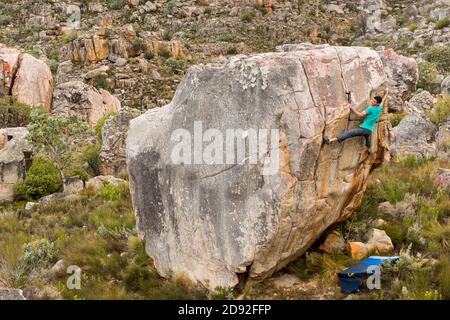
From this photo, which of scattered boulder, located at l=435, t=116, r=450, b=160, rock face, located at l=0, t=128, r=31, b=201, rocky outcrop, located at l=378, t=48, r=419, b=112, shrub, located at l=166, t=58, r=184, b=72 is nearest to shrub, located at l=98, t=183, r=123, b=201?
rock face, located at l=0, t=128, r=31, b=201

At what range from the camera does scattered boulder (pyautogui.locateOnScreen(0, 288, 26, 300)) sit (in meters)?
5.89

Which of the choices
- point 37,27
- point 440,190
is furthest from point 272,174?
point 37,27

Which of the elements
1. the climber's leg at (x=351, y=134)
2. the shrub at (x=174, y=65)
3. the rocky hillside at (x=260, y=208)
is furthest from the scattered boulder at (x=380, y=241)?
the shrub at (x=174, y=65)

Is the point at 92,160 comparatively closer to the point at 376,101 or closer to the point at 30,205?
the point at 30,205

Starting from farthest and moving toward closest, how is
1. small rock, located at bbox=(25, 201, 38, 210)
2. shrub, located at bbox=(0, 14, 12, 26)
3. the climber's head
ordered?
shrub, located at bbox=(0, 14, 12, 26)
small rock, located at bbox=(25, 201, 38, 210)
the climber's head

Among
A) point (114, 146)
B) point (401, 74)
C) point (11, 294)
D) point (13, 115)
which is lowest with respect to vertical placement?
point (13, 115)

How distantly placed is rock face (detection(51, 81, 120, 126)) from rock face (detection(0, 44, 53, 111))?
Result: 0.61 meters

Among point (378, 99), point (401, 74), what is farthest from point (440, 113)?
point (378, 99)

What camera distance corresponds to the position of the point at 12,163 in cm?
1411

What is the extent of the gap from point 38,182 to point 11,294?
26.8 feet

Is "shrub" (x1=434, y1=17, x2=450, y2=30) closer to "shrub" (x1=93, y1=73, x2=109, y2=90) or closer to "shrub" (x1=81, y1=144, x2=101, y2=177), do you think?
"shrub" (x1=93, y1=73, x2=109, y2=90)

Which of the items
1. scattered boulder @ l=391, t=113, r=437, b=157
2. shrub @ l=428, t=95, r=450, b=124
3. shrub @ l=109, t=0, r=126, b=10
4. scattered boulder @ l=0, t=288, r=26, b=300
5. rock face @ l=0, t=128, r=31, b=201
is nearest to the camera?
scattered boulder @ l=0, t=288, r=26, b=300

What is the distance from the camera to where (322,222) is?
662 centimetres

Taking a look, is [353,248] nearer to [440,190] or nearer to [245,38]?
[440,190]
